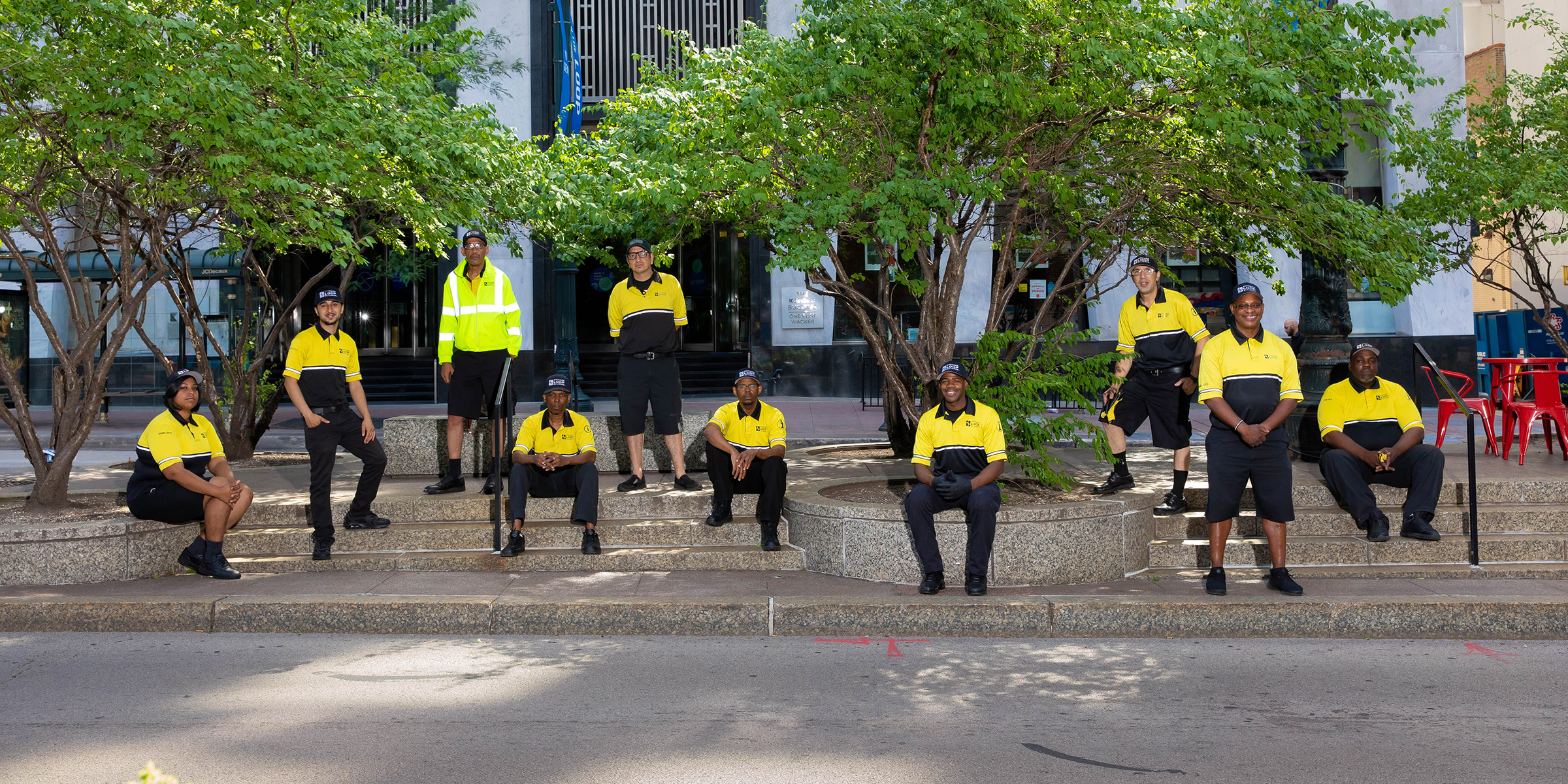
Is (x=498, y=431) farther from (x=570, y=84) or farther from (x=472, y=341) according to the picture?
(x=570, y=84)

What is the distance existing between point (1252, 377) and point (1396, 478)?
2.02 m

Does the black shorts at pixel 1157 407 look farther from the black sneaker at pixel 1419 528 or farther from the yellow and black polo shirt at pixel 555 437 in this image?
the yellow and black polo shirt at pixel 555 437

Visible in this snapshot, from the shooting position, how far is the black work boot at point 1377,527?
773 cm

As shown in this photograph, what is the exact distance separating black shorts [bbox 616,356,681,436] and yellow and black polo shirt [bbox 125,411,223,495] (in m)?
2.90

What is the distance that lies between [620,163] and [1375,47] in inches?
235

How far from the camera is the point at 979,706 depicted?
17.1 ft

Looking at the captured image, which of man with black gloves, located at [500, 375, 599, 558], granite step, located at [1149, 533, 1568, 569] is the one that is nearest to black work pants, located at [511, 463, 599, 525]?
man with black gloves, located at [500, 375, 599, 558]

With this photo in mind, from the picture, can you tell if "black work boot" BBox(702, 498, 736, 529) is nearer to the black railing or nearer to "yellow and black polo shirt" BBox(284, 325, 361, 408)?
the black railing

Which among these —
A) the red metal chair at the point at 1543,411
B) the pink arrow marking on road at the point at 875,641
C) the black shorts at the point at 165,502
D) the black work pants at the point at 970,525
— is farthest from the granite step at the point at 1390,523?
the black shorts at the point at 165,502

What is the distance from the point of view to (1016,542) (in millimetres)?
7246

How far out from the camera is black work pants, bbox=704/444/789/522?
26.0 feet

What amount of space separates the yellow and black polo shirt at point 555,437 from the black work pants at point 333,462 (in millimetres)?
1043

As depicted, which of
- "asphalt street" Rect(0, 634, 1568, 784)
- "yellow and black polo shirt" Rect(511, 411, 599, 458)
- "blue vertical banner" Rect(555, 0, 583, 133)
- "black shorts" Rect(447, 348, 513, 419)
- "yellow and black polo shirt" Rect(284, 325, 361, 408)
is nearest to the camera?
"asphalt street" Rect(0, 634, 1568, 784)

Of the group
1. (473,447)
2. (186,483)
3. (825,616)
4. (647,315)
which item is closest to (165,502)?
(186,483)
